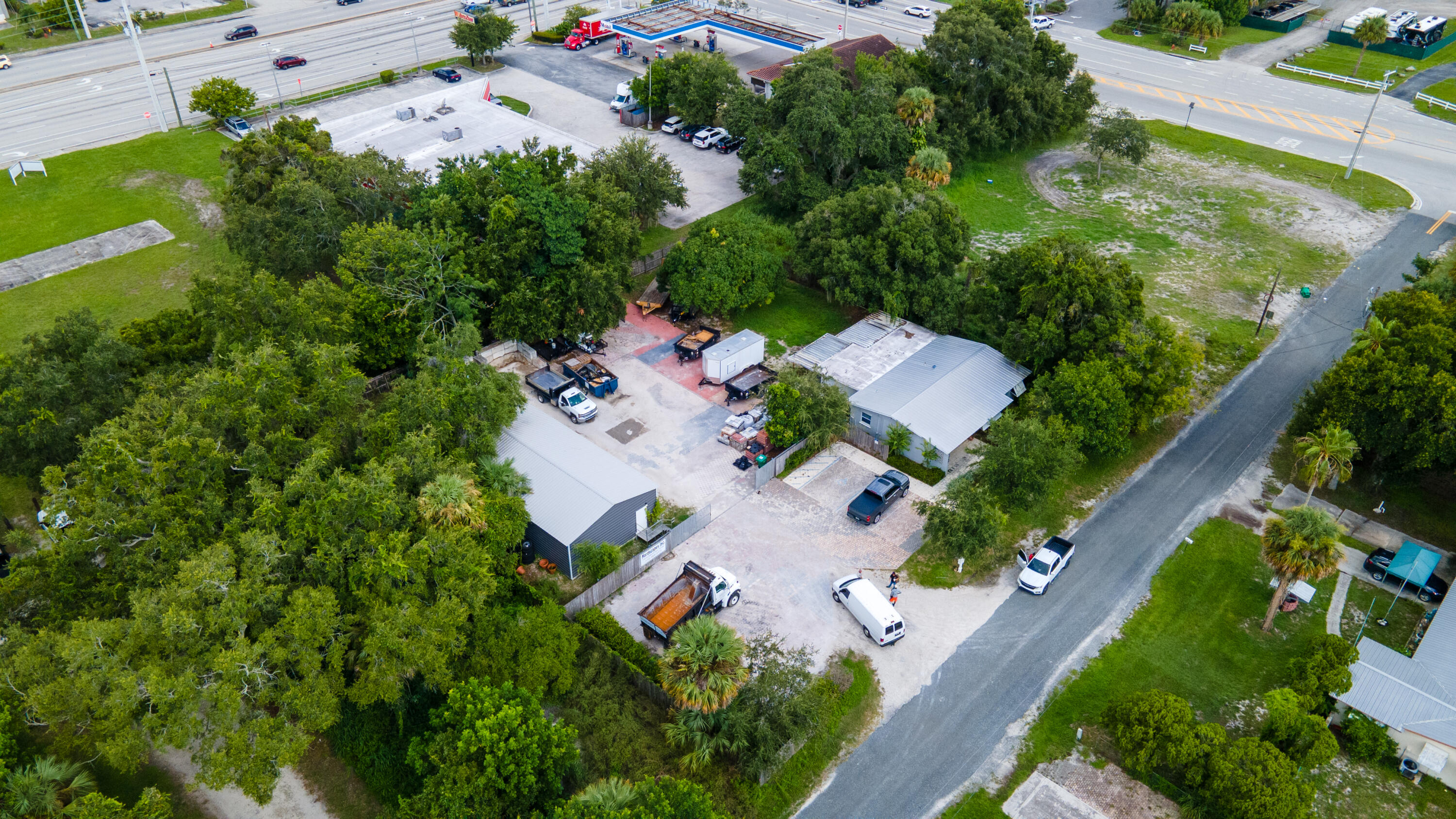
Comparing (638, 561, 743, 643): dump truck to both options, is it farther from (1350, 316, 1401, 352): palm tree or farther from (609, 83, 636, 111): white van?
(609, 83, 636, 111): white van

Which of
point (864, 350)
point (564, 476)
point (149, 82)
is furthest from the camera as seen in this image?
point (149, 82)

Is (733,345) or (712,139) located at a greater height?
(712,139)

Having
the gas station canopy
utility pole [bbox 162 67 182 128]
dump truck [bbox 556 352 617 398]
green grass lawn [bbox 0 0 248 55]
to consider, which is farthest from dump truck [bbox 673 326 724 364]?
green grass lawn [bbox 0 0 248 55]

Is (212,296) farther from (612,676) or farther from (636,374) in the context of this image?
(612,676)

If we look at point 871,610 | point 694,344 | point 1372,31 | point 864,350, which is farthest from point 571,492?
point 1372,31

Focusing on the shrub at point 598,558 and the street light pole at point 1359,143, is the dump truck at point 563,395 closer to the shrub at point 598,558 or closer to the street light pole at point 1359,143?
the shrub at point 598,558

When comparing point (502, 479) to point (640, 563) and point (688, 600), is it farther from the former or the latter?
point (688, 600)
